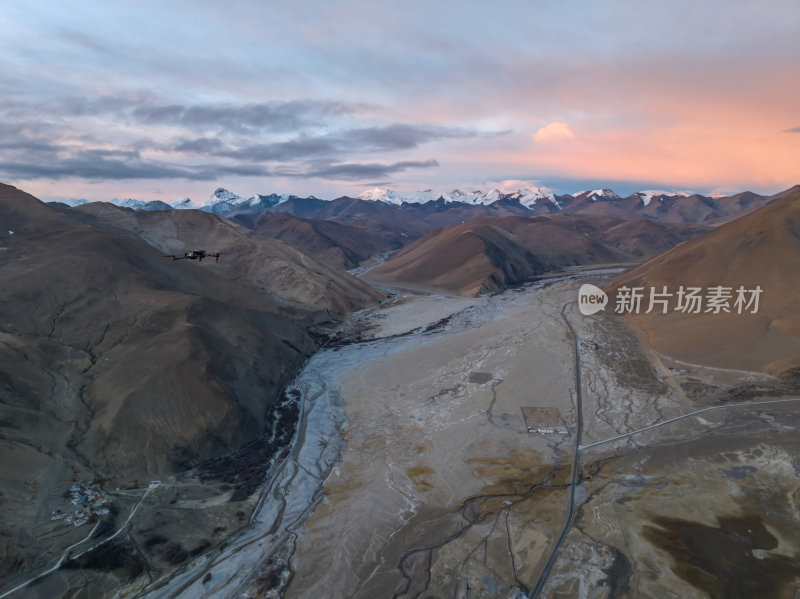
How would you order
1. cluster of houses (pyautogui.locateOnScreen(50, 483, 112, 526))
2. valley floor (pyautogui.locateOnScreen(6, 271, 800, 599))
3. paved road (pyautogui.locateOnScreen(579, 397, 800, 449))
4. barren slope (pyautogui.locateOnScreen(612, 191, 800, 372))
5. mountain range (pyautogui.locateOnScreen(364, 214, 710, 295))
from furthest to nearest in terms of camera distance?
mountain range (pyautogui.locateOnScreen(364, 214, 710, 295)) < barren slope (pyautogui.locateOnScreen(612, 191, 800, 372)) < paved road (pyautogui.locateOnScreen(579, 397, 800, 449)) < cluster of houses (pyautogui.locateOnScreen(50, 483, 112, 526)) < valley floor (pyautogui.locateOnScreen(6, 271, 800, 599))

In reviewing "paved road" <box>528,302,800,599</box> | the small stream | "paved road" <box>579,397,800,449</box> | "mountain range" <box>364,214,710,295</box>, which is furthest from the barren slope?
"mountain range" <box>364,214,710,295</box>

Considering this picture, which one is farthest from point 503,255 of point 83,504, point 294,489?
point 83,504

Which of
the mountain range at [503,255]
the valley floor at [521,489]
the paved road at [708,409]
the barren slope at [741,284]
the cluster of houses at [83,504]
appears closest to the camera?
the valley floor at [521,489]

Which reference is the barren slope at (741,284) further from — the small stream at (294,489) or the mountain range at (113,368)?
the mountain range at (113,368)

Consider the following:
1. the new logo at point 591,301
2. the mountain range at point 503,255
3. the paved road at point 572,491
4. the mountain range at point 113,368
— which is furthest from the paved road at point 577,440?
the mountain range at point 503,255

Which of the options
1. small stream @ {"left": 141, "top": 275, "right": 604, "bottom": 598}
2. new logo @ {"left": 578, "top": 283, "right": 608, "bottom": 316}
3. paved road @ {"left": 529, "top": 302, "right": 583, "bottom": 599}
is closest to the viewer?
paved road @ {"left": 529, "top": 302, "right": 583, "bottom": 599}

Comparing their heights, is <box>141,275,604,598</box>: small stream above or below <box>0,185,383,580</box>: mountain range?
below

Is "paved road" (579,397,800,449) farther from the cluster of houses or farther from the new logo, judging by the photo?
the new logo

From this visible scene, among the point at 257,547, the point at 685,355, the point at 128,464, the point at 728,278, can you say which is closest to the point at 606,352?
the point at 685,355
